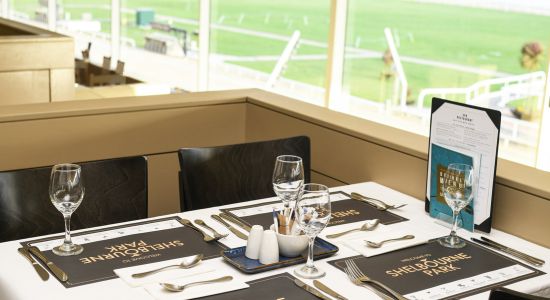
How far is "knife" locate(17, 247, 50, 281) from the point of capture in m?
1.83

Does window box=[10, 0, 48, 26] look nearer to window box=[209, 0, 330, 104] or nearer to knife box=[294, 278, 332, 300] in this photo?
window box=[209, 0, 330, 104]

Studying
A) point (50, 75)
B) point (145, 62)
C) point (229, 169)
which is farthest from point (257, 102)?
point (145, 62)

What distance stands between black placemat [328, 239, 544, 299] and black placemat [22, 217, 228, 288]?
0.40 metres

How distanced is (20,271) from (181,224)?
53cm

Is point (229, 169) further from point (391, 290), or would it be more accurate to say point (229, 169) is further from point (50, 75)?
Answer: point (50, 75)

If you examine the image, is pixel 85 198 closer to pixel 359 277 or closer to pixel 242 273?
pixel 242 273

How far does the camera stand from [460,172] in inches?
85.4

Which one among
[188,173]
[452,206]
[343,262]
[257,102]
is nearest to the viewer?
[343,262]

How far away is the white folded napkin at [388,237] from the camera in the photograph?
6.82 ft

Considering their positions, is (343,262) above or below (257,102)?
below

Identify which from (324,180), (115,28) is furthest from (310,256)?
(115,28)

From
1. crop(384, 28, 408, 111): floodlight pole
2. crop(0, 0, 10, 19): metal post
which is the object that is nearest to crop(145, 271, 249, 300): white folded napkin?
crop(384, 28, 408, 111): floodlight pole

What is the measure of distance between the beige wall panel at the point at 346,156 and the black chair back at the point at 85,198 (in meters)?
0.83

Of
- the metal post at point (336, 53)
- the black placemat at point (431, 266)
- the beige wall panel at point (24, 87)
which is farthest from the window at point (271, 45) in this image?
the black placemat at point (431, 266)
